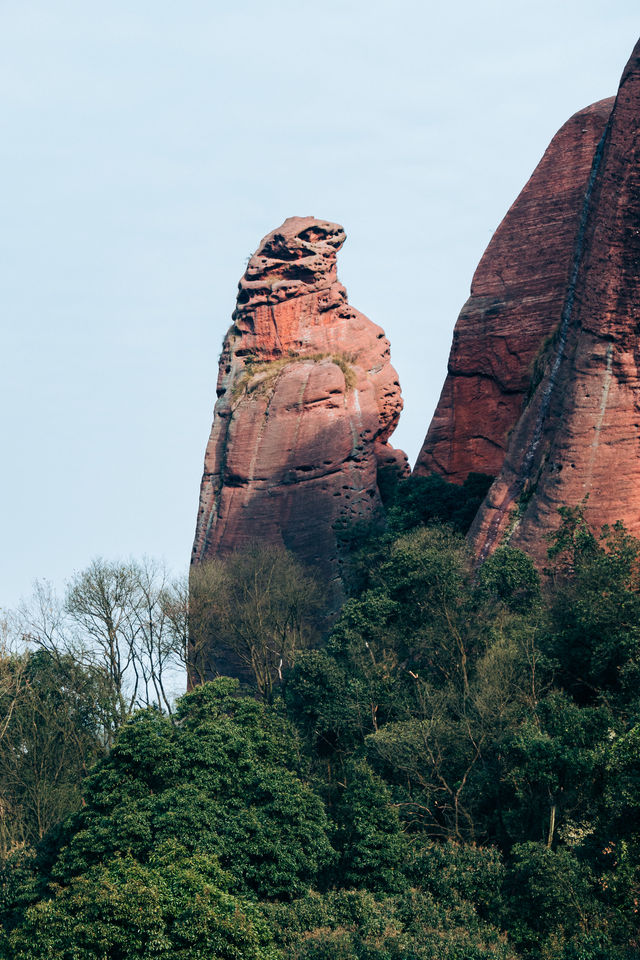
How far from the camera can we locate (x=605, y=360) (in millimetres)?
30547

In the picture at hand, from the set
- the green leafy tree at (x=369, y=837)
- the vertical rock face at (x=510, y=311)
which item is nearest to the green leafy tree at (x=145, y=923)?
the green leafy tree at (x=369, y=837)

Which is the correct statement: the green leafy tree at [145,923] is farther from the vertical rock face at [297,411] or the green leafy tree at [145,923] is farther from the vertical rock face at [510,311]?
the vertical rock face at [510,311]

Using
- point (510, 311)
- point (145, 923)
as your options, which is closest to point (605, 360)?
point (510, 311)

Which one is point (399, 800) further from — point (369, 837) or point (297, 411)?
point (297, 411)

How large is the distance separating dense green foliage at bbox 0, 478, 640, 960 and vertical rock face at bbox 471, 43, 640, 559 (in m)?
0.96

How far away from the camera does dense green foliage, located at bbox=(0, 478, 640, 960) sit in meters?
19.2

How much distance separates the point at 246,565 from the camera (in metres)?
42.2

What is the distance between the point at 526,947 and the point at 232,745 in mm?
7375

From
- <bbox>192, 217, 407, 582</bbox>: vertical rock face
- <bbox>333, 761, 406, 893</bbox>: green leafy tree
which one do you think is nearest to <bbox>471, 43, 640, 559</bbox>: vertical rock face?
<bbox>333, 761, 406, 893</bbox>: green leafy tree

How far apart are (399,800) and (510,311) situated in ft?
75.0

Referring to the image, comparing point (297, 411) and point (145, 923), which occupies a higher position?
point (297, 411)

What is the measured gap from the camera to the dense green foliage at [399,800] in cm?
1916

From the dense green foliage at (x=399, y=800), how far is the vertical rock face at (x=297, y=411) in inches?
500

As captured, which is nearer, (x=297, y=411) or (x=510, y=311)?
(x=510, y=311)
